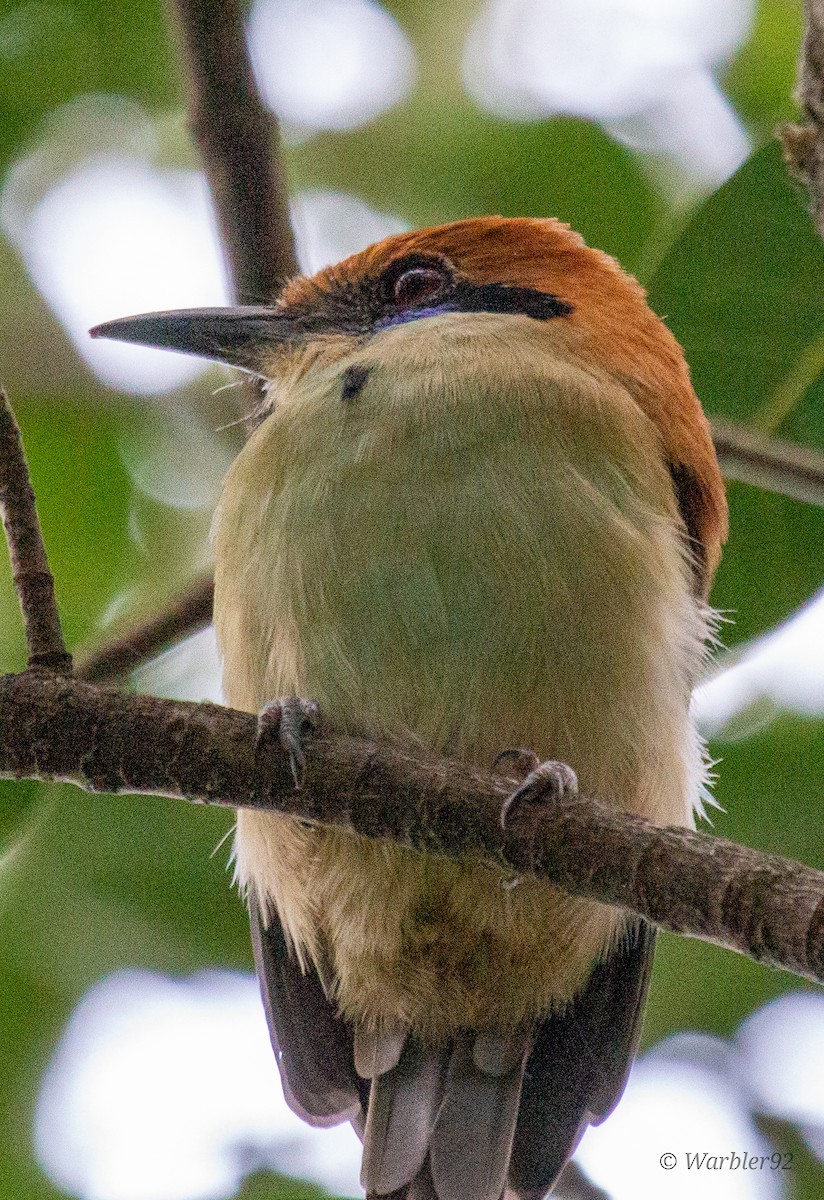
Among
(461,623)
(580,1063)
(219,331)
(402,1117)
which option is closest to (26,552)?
(461,623)

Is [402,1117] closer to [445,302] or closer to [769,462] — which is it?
[769,462]

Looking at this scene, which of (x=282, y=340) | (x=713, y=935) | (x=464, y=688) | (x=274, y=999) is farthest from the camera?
(x=282, y=340)

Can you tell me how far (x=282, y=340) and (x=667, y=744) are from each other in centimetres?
139

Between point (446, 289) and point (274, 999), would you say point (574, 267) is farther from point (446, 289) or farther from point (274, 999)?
point (274, 999)

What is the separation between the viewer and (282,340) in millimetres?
3852

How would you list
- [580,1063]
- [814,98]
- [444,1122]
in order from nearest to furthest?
[814,98] < [444,1122] < [580,1063]

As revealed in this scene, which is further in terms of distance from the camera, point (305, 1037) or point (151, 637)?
point (151, 637)

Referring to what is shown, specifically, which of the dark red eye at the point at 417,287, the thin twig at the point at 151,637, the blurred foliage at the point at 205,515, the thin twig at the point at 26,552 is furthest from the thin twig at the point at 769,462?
the thin twig at the point at 26,552

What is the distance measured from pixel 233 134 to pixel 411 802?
69.2 inches

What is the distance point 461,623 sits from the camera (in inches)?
118

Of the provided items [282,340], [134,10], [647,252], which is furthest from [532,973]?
[134,10]

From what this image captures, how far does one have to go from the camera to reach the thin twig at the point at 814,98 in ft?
7.42

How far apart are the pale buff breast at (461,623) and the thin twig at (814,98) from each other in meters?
0.88

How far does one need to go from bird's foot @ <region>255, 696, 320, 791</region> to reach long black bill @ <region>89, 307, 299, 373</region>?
130 cm
